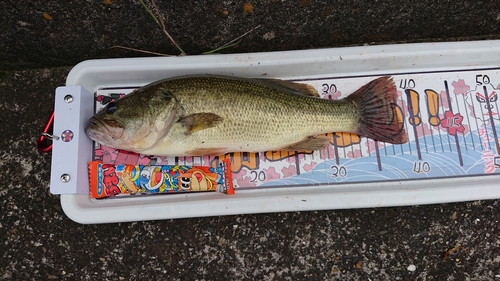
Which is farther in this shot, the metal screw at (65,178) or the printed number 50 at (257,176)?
the printed number 50 at (257,176)

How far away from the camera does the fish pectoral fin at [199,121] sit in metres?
1.94

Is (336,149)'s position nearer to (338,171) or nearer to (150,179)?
(338,171)

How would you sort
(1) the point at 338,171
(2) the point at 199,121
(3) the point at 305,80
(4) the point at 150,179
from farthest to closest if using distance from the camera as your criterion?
(3) the point at 305,80, (1) the point at 338,171, (4) the point at 150,179, (2) the point at 199,121

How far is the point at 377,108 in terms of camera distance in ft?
6.94

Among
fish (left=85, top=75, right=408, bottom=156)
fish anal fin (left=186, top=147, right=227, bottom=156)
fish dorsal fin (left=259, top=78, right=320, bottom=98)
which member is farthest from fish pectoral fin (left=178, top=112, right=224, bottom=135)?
fish dorsal fin (left=259, top=78, right=320, bottom=98)

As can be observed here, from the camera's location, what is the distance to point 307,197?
2035 mm

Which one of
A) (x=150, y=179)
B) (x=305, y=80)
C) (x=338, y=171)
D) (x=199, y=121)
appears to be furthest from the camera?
(x=305, y=80)

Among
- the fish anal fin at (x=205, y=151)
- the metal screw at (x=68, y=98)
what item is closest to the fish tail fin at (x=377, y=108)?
the fish anal fin at (x=205, y=151)

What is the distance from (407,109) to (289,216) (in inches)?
39.0

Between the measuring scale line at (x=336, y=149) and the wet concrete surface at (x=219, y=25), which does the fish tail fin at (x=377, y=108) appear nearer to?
the measuring scale line at (x=336, y=149)

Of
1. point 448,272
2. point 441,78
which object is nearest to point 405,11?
point 441,78

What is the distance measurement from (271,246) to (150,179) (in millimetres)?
805

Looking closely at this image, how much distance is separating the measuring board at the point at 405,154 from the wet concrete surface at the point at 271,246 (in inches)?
8.3

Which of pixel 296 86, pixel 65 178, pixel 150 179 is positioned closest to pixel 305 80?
pixel 296 86
